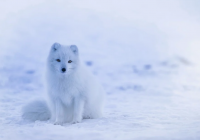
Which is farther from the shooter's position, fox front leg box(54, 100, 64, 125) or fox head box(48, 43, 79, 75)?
fox front leg box(54, 100, 64, 125)

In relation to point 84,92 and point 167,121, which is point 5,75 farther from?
point 167,121

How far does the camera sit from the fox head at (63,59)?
2.99m

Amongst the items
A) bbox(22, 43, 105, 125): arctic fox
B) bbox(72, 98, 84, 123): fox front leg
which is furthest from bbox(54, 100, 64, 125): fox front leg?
bbox(72, 98, 84, 123): fox front leg

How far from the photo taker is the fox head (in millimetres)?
2991

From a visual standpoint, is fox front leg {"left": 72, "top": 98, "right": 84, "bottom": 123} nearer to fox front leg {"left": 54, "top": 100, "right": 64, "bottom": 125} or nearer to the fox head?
fox front leg {"left": 54, "top": 100, "right": 64, "bottom": 125}

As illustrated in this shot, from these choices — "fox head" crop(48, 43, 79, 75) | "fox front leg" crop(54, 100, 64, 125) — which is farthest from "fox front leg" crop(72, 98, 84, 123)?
"fox head" crop(48, 43, 79, 75)

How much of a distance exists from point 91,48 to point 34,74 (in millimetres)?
3116

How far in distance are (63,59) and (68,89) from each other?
0.39m

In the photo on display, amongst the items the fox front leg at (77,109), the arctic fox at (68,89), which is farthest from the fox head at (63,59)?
the fox front leg at (77,109)

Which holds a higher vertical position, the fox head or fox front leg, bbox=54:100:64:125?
the fox head

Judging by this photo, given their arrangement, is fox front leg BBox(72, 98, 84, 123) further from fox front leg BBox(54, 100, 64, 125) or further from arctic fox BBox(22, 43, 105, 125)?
fox front leg BBox(54, 100, 64, 125)

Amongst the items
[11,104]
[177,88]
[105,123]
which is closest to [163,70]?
[177,88]

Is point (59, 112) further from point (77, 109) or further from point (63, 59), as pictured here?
point (63, 59)

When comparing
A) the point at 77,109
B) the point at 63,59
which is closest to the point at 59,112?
the point at 77,109
